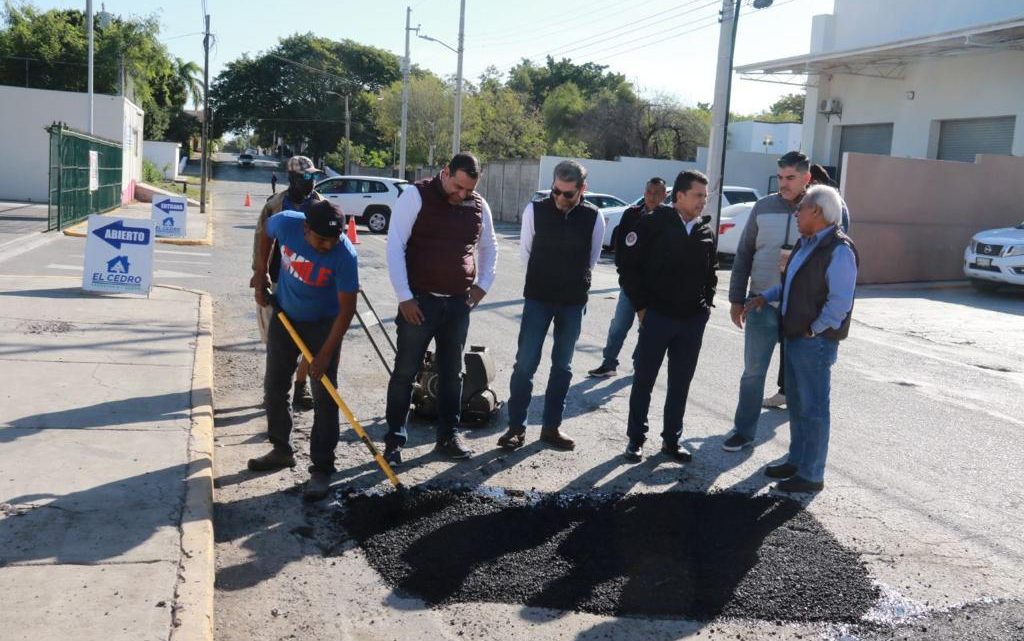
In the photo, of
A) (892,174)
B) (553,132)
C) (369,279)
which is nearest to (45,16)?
(553,132)

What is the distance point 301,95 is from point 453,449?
8432cm

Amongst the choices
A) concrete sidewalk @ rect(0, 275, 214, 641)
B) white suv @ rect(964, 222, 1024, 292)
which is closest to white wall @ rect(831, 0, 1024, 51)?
white suv @ rect(964, 222, 1024, 292)

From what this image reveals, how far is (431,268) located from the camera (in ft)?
18.1

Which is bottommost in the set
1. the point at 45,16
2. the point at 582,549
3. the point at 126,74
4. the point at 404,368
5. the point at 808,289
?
the point at 582,549

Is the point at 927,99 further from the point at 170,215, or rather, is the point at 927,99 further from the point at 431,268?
the point at 431,268

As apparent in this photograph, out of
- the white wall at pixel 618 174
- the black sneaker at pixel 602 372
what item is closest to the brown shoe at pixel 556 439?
the black sneaker at pixel 602 372

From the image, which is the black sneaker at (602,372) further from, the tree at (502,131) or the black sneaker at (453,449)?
the tree at (502,131)

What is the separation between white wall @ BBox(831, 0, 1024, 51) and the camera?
23297 millimetres

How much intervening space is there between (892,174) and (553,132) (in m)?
41.0

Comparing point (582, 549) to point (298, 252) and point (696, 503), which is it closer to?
point (696, 503)

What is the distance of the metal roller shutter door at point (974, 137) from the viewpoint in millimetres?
23938

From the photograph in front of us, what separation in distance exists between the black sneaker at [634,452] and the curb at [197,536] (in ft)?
8.38

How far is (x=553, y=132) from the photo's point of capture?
5825cm

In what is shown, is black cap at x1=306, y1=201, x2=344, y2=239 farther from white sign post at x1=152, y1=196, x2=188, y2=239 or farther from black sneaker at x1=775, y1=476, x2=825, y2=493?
white sign post at x1=152, y1=196, x2=188, y2=239
